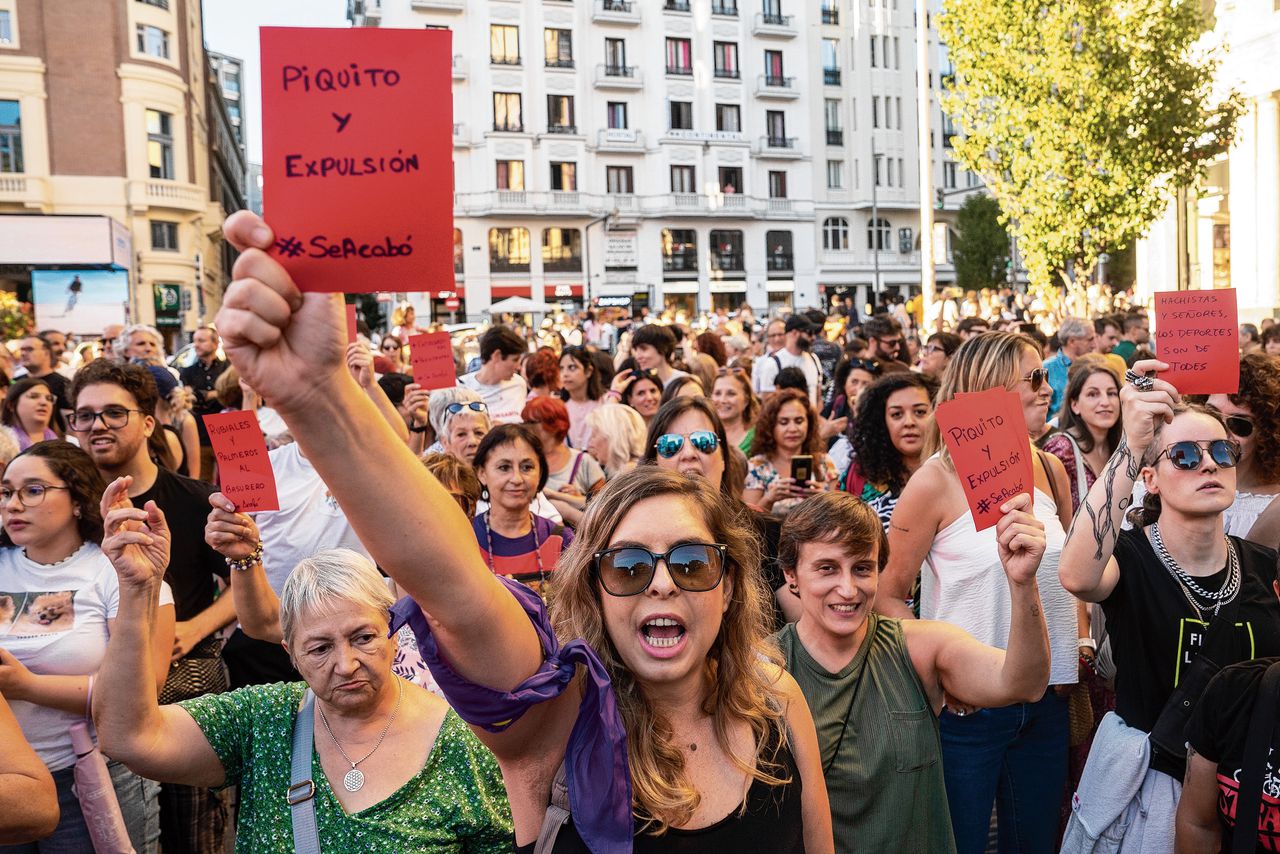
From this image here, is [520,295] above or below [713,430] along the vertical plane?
above

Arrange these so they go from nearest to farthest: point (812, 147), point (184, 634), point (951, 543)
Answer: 1. point (951, 543)
2. point (184, 634)
3. point (812, 147)

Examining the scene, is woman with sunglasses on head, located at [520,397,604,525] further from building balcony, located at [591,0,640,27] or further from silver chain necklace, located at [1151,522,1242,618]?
building balcony, located at [591,0,640,27]

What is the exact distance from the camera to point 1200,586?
3.44 metres

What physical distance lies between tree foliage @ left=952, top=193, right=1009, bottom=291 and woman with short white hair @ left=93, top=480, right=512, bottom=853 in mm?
56977

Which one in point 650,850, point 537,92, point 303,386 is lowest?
point 650,850

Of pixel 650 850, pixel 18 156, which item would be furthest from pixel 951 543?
pixel 18 156

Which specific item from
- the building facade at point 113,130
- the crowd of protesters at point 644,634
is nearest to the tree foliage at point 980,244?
the building facade at point 113,130

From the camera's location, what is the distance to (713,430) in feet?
16.7

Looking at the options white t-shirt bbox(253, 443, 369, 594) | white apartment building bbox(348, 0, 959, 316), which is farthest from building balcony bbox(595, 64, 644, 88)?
white t-shirt bbox(253, 443, 369, 594)

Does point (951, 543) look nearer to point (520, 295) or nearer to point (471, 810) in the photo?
point (471, 810)

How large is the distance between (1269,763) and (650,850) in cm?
163

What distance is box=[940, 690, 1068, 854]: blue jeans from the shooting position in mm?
3773

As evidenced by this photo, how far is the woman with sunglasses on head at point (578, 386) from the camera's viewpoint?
877 centimetres

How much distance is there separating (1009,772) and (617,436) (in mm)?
3156
